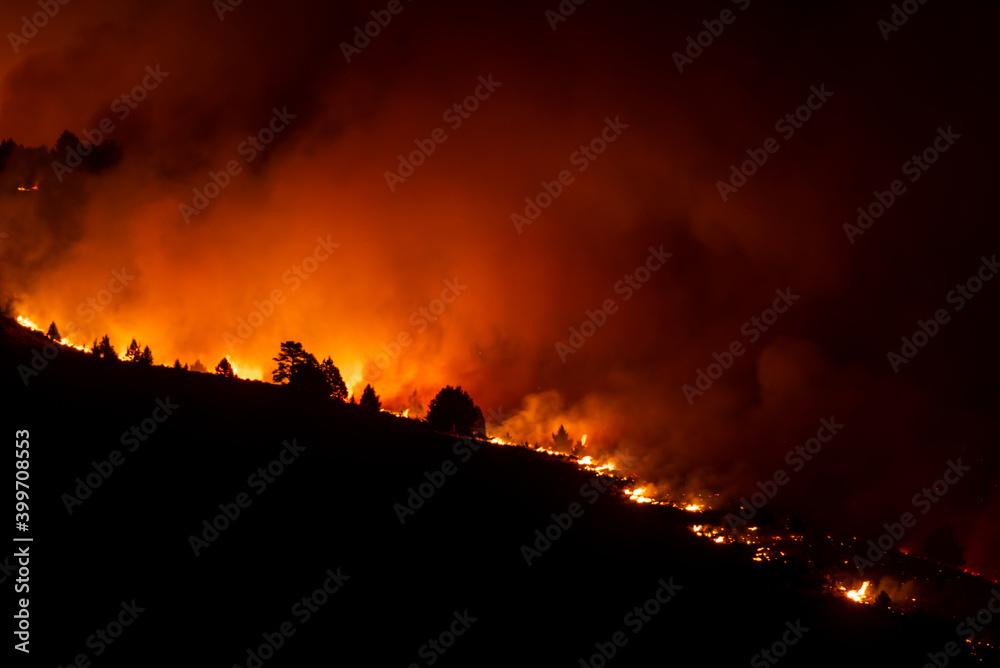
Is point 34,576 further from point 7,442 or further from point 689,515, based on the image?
point 689,515

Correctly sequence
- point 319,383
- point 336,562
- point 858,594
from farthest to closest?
1. point 319,383
2. point 858,594
3. point 336,562

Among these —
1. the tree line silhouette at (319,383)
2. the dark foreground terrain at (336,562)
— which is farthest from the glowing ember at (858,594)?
the tree line silhouette at (319,383)

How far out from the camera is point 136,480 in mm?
24047

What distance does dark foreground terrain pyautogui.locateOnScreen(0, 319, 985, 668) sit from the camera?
18.5 metres

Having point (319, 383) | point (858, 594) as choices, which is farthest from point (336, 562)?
point (858, 594)

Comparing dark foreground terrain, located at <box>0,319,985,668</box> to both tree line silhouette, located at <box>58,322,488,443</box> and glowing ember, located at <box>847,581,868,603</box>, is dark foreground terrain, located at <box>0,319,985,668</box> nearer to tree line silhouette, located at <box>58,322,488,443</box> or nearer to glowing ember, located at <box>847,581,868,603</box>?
glowing ember, located at <box>847,581,868,603</box>

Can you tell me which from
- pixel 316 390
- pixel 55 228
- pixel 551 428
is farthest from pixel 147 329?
pixel 551 428

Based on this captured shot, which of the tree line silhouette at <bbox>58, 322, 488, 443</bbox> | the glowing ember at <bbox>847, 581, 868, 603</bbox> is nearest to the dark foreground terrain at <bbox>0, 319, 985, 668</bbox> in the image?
the glowing ember at <bbox>847, 581, 868, 603</bbox>

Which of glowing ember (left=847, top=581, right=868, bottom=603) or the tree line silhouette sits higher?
the tree line silhouette

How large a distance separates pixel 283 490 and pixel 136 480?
16.4 feet

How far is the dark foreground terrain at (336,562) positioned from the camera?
18531 millimetres

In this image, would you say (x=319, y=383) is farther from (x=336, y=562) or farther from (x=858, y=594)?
(x=858, y=594)

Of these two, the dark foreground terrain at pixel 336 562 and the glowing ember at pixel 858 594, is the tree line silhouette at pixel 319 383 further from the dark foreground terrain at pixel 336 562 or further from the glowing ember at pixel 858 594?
the glowing ember at pixel 858 594

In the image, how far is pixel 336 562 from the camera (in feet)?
71.7
